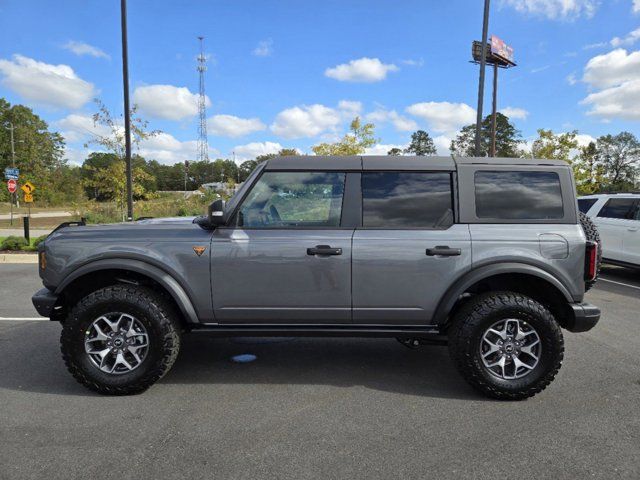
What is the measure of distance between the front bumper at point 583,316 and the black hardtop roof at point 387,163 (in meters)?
1.14

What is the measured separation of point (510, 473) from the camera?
251 centimetres

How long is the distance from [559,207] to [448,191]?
0.87 m

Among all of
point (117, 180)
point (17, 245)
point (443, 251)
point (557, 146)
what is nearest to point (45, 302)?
point (443, 251)

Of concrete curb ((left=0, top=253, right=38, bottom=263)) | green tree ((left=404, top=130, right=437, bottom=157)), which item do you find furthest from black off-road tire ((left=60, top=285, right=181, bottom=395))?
green tree ((left=404, top=130, right=437, bottom=157))

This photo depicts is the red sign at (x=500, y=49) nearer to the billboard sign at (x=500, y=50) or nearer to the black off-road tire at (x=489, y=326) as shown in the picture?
the billboard sign at (x=500, y=50)

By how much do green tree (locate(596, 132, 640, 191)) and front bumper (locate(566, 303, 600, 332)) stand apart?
105387mm

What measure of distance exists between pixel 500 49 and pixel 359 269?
49.2 m

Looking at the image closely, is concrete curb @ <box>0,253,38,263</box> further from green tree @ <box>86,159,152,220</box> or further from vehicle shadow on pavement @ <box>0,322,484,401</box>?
vehicle shadow on pavement @ <box>0,322,484,401</box>

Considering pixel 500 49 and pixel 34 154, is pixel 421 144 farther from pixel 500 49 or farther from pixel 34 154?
pixel 34 154

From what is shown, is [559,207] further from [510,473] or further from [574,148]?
[574,148]

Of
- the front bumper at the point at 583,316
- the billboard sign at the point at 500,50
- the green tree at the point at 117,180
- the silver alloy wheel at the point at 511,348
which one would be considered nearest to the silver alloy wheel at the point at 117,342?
the silver alloy wheel at the point at 511,348

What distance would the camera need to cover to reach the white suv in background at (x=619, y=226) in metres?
8.60

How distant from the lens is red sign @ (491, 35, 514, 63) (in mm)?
42166

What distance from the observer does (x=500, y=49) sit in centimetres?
4484
